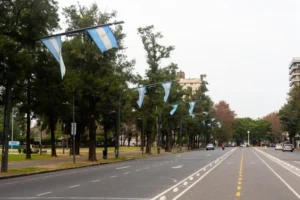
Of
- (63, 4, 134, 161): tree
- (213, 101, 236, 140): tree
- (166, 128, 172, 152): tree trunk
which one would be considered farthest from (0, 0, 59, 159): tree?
(213, 101, 236, 140): tree

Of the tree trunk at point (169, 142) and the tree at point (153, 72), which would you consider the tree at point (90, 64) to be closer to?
the tree at point (153, 72)

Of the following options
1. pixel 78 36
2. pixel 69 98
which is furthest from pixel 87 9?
pixel 69 98

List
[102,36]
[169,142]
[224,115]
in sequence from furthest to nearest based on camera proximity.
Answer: [224,115]
[169,142]
[102,36]

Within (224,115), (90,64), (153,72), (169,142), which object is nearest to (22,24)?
(90,64)

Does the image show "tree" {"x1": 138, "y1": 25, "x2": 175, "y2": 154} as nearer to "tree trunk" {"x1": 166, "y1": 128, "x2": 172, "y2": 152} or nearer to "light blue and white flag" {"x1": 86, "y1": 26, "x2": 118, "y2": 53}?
"tree trunk" {"x1": 166, "y1": 128, "x2": 172, "y2": 152}

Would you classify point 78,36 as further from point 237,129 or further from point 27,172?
point 237,129

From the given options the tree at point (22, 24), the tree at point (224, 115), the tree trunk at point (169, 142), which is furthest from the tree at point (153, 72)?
the tree at point (224, 115)

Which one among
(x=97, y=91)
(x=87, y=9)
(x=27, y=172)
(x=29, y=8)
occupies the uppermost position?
(x=87, y=9)

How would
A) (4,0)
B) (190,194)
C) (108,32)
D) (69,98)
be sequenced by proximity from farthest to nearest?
(69,98)
(4,0)
(108,32)
(190,194)

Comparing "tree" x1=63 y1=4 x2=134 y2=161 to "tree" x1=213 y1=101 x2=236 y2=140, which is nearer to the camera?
"tree" x1=63 y1=4 x2=134 y2=161

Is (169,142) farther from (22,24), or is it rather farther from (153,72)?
(22,24)

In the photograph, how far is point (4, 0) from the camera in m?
26.3

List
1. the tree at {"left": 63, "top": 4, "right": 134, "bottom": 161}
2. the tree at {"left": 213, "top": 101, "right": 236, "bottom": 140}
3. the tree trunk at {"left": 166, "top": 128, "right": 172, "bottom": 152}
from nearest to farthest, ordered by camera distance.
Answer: the tree at {"left": 63, "top": 4, "right": 134, "bottom": 161}
the tree trunk at {"left": 166, "top": 128, "right": 172, "bottom": 152}
the tree at {"left": 213, "top": 101, "right": 236, "bottom": 140}

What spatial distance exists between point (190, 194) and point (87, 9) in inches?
1159
